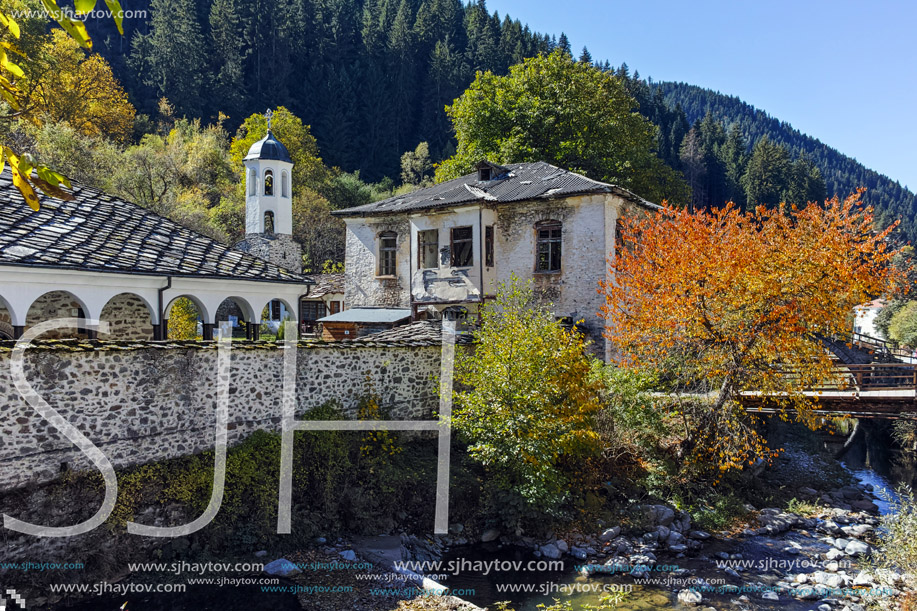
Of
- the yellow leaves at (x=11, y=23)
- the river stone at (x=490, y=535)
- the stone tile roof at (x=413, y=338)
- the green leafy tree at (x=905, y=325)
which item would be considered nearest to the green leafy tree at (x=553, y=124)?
the stone tile roof at (x=413, y=338)

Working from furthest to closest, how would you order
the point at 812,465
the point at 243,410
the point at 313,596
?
the point at 812,465
the point at 243,410
the point at 313,596

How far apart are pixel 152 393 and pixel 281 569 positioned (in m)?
3.53

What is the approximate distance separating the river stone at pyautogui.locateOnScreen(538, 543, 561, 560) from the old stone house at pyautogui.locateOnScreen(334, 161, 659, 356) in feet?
29.1

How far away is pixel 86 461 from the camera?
31.9 ft

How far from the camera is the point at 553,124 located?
103 feet

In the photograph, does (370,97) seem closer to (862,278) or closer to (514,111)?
(514,111)

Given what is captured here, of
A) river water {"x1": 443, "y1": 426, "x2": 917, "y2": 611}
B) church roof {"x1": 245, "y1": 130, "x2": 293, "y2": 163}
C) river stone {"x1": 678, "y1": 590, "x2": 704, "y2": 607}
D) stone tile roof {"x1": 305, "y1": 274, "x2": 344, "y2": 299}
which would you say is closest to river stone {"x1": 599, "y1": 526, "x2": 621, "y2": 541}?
river water {"x1": 443, "y1": 426, "x2": 917, "y2": 611}

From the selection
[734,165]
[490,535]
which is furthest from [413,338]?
[734,165]

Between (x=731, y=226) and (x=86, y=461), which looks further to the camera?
(x=731, y=226)

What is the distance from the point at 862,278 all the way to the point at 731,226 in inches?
116

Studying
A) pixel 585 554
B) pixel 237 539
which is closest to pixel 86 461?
pixel 237 539

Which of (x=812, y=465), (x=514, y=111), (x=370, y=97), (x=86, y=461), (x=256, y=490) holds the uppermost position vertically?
(x=370, y=97)

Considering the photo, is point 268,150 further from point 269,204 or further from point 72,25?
point 72,25

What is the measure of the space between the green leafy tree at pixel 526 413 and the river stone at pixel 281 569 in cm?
416
